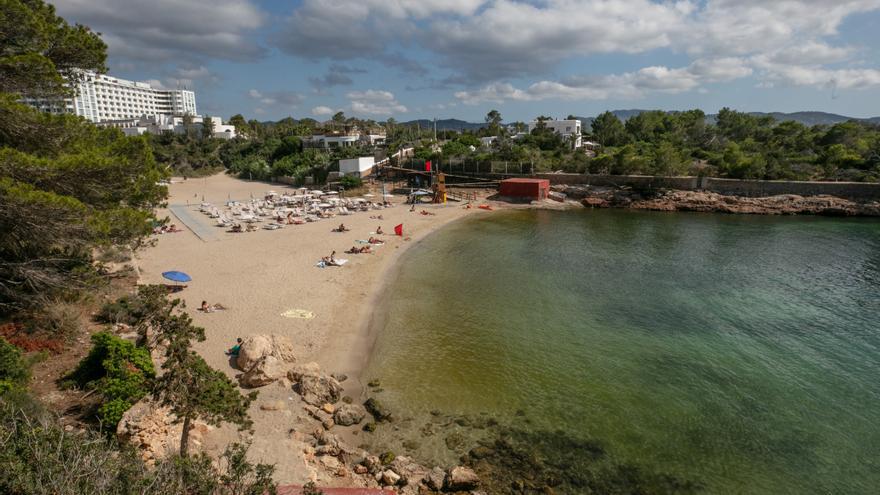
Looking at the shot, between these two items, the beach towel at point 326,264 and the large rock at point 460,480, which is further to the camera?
the beach towel at point 326,264

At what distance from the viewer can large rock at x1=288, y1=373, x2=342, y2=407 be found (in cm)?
1323

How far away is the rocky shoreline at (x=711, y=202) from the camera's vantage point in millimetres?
41997

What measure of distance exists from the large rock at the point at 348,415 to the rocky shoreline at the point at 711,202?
1669 inches

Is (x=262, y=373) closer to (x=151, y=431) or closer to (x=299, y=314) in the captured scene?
(x=151, y=431)

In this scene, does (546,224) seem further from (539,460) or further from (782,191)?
(539,460)

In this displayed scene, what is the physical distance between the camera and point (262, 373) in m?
13.6

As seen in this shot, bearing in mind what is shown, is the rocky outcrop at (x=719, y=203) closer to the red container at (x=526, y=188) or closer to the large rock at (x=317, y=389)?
the red container at (x=526, y=188)

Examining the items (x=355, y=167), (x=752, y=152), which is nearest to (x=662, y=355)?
(x=355, y=167)

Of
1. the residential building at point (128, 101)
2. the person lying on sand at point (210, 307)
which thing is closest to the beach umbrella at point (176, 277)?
the person lying on sand at point (210, 307)

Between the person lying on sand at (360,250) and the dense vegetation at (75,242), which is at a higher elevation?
the dense vegetation at (75,242)

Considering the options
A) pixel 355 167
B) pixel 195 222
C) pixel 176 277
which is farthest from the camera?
pixel 355 167

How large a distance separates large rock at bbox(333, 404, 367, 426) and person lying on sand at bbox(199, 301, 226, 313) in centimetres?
883

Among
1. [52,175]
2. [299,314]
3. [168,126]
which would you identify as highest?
[168,126]

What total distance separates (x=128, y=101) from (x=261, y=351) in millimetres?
178161
